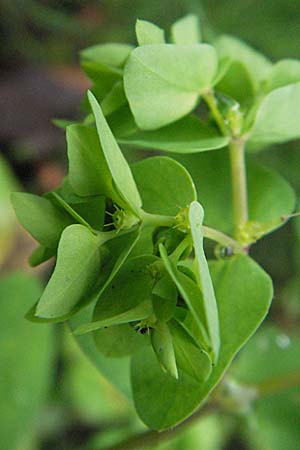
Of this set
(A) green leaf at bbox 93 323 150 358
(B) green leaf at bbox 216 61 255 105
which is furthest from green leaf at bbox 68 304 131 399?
(B) green leaf at bbox 216 61 255 105

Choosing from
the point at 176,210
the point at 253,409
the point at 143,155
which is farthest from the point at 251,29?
the point at 176,210

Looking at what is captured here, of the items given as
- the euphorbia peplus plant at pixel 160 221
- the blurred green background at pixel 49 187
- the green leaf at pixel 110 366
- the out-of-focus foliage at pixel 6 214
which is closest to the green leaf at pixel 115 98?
the euphorbia peplus plant at pixel 160 221

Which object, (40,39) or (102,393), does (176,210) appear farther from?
(40,39)

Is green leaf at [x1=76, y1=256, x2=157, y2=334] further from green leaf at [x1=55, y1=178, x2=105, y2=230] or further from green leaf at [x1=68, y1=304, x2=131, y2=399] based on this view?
green leaf at [x1=68, y1=304, x2=131, y2=399]

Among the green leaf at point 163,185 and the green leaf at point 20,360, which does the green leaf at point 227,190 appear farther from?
the green leaf at point 20,360

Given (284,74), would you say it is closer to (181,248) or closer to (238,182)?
(238,182)

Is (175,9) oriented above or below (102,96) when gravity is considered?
below
